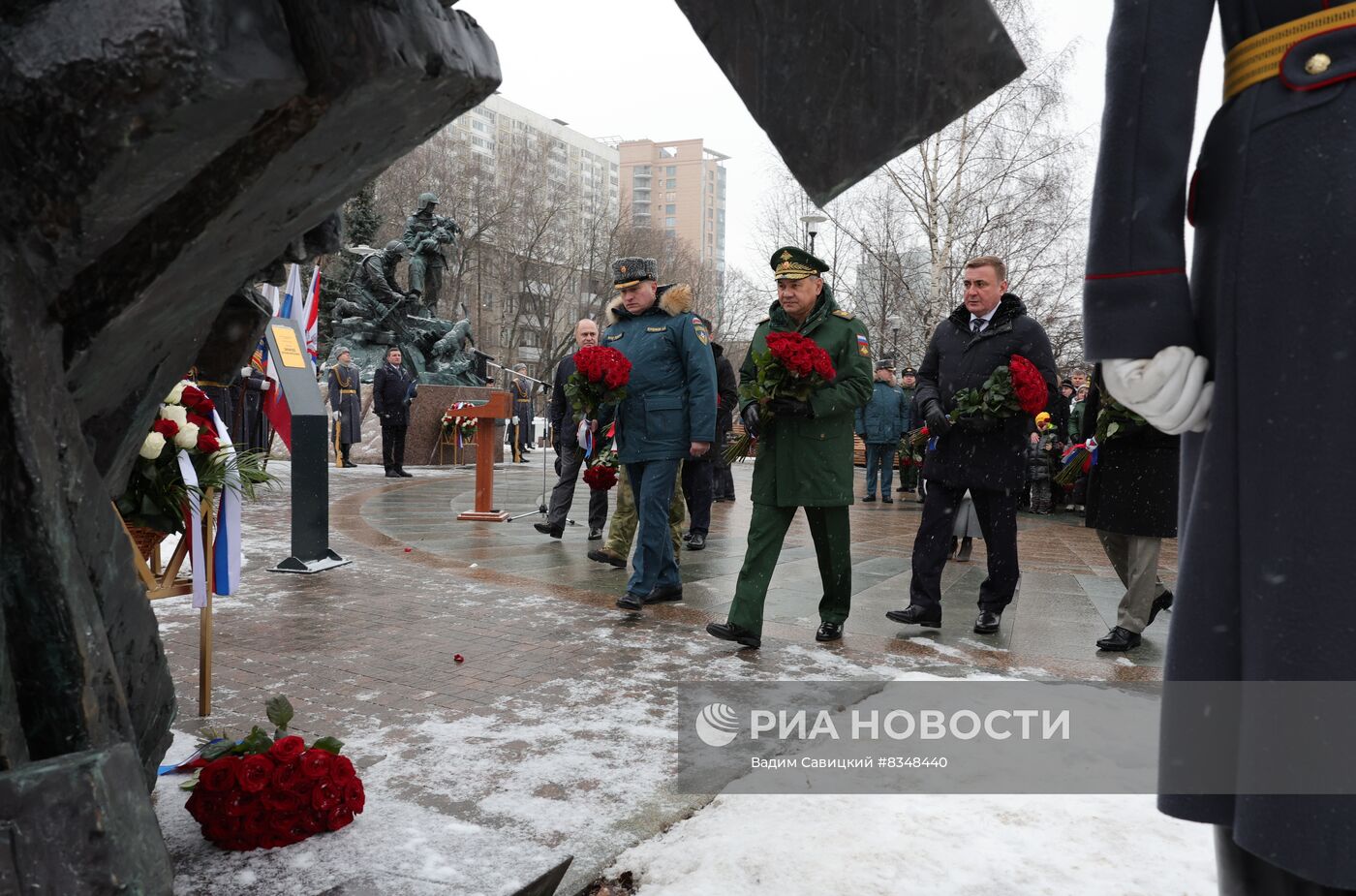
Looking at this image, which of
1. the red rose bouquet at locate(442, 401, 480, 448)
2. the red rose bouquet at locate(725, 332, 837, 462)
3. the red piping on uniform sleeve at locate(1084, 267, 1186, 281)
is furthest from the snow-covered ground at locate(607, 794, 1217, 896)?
the red rose bouquet at locate(442, 401, 480, 448)

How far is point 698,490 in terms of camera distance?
8891 mm

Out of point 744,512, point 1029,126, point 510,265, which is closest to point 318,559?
point 744,512

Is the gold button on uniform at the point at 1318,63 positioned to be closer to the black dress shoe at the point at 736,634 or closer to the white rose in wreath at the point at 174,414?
the white rose in wreath at the point at 174,414

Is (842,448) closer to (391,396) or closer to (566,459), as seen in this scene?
(566,459)

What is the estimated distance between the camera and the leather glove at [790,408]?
194 inches

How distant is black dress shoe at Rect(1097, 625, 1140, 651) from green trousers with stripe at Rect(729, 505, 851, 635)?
1.34m

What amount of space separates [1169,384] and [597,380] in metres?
5.05

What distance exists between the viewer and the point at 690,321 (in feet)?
20.0

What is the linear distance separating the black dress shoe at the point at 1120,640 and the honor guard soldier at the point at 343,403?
1630 cm

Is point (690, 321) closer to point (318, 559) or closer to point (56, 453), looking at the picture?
point (318, 559)

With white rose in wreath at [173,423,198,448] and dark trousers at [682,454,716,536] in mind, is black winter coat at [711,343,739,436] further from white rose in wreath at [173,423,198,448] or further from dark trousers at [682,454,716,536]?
white rose in wreath at [173,423,198,448]

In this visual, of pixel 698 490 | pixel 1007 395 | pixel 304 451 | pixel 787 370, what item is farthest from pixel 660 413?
pixel 698 490

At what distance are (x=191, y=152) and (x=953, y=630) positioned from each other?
4.83m

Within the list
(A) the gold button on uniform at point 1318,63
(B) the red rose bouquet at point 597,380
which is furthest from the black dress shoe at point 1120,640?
(A) the gold button on uniform at point 1318,63
